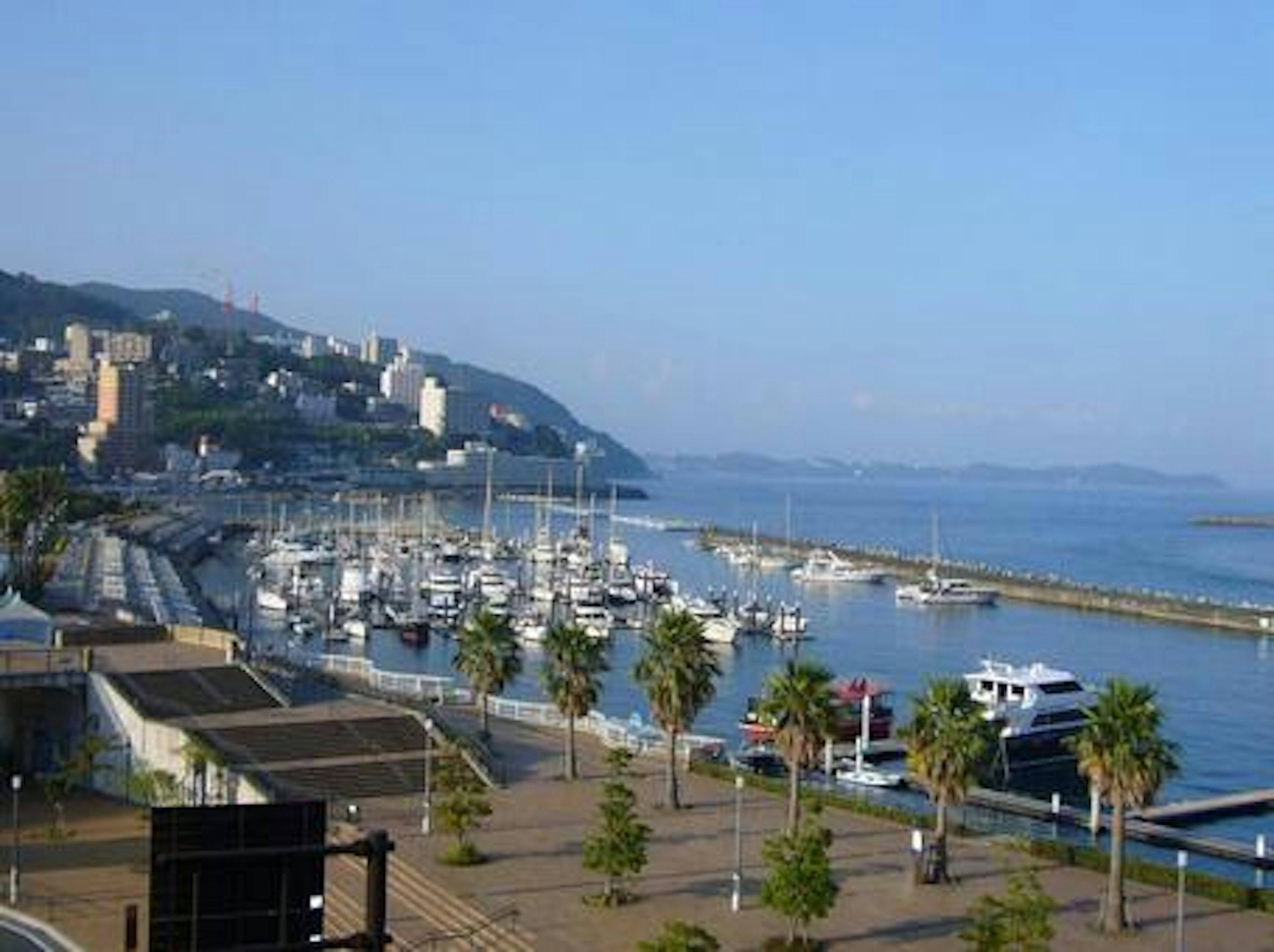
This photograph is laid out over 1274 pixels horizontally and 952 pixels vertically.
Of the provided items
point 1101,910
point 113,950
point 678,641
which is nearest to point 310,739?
point 678,641

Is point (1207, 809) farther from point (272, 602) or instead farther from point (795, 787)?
point (272, 602)

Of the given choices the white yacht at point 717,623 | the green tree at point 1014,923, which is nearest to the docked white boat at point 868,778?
the green tree at point 1014,923

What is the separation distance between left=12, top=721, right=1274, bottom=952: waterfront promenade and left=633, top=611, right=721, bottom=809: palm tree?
1723 millimetres

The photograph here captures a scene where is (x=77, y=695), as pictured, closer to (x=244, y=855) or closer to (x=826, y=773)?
(x=826, y=773)

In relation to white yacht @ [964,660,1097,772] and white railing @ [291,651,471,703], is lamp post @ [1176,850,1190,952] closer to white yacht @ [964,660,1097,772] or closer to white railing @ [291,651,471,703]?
white railing @ [291,651,471,703]

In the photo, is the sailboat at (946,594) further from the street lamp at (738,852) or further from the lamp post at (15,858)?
the lamp post at (15,858)

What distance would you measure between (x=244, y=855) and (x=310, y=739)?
27.7 metres

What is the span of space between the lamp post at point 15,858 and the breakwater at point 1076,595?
72.7 m

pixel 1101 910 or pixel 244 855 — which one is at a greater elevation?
pixel 244 855

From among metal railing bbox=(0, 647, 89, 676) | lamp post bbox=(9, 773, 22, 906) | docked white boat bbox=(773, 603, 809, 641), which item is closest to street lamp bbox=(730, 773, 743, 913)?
lamp post bbox=(9, 773, 22, 906)

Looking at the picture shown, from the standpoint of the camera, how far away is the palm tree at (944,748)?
26.8 meters

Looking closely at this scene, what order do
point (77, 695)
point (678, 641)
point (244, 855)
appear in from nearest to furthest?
1. point (244, 855)
2. point (678, 641)
3. point (77, 695)

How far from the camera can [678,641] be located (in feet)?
104

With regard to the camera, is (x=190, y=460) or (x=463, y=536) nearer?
(x=463, y=536)
